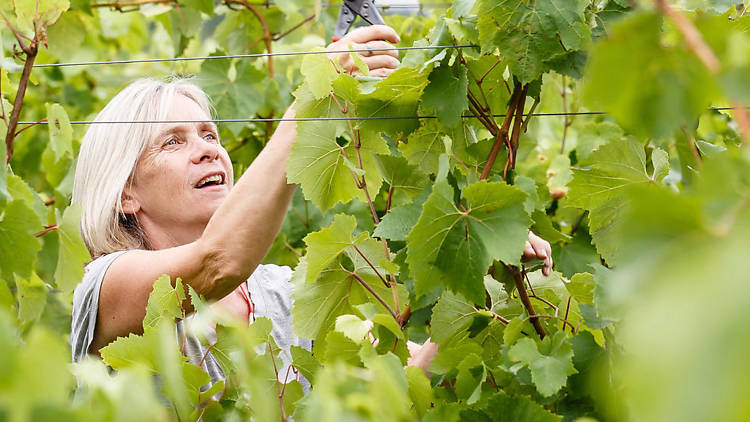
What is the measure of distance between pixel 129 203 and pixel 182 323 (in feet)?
1.43

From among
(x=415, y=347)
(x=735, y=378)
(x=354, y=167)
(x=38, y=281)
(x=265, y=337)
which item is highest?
(x=735, y=378)

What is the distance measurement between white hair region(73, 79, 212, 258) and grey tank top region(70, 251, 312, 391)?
0.12 metres

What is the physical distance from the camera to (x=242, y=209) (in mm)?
1305

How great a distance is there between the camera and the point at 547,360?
1019 mm

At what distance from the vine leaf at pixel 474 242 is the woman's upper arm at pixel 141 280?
45 centimetres

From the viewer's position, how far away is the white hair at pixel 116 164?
1727 millimetres

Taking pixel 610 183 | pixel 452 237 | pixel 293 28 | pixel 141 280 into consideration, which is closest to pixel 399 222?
pixel 452 237

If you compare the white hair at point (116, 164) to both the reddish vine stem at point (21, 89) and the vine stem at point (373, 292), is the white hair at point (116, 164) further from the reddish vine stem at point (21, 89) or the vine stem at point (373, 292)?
the vine stem at point (373, 292)

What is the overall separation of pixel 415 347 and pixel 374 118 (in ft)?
1.90

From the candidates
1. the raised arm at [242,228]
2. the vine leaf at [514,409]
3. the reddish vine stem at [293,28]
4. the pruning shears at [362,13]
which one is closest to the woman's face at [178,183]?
the raised arm at [242,228]

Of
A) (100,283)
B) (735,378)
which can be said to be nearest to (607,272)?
(735,378)

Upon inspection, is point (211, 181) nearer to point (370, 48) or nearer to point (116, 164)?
point (116, 164)

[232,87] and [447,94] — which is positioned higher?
[447,94]

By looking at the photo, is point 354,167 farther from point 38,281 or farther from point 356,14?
point 38,281
